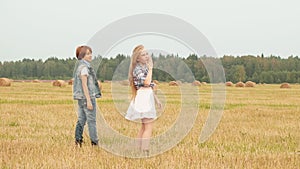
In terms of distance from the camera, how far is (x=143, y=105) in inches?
269

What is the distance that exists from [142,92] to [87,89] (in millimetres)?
976

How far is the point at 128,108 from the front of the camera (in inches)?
278

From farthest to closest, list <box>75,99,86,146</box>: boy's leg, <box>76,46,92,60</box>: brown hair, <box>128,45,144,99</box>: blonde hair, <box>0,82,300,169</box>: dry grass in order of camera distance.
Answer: <box>75,99,86,146</box>: boy's leg < <box>76,46,92,60</box>: brown hair < <box>128,45,144,99</box>: blonde hair < <box>0,82,300,169</box>: dry grass

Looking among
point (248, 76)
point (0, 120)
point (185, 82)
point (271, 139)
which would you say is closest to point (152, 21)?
point (185, 82)

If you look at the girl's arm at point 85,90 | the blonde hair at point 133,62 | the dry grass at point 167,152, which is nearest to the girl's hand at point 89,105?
the girl's arm at point 85,90

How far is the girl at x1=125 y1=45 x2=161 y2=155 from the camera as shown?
6859 mm

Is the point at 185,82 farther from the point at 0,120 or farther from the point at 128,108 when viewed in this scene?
the point at 0,120

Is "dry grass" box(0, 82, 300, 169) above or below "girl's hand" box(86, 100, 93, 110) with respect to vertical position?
below

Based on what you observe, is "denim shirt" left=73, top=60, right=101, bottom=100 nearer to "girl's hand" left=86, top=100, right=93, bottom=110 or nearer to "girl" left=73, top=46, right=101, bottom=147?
"girl" left=73, top=46, right=101, bottom=147

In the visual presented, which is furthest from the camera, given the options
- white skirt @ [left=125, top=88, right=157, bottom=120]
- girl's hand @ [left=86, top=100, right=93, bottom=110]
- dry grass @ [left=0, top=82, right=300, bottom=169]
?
girl's hand @ [left=86, top=100, right=93, bottom=110]

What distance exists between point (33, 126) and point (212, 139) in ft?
12.8

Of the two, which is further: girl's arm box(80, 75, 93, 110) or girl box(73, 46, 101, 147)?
girl box(73, 46, 101, 147)

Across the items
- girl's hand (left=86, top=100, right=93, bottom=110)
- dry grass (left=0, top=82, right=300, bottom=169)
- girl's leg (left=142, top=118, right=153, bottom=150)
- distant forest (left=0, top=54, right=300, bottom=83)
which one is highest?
distant forest (left=0, top=54, right=300, bottom=83)

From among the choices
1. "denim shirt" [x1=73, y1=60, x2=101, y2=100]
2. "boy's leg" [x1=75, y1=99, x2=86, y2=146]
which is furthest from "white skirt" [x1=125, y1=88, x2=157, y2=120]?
"boy's leg" [x1=75, y1=99, x2=86, y2=146]
